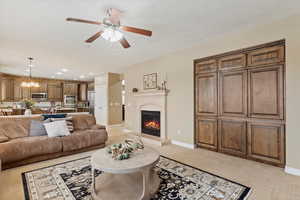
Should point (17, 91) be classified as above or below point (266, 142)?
above

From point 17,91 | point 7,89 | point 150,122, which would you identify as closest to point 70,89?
point 17,91

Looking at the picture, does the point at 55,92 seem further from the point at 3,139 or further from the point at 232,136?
the point at 232,136

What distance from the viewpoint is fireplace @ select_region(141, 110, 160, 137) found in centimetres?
507

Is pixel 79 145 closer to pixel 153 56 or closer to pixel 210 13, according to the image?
pixel 153 56

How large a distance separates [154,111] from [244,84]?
8.91 ft

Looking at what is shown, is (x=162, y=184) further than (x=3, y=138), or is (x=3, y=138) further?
(x=3, y=138)

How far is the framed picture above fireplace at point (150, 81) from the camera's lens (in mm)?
5191

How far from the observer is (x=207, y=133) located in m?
3.93

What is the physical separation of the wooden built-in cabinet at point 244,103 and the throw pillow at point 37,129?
12.5 feet

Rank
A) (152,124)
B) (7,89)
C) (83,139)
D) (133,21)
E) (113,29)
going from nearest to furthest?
(113,29), (133,21), (83,139), (152,124), (7,89)

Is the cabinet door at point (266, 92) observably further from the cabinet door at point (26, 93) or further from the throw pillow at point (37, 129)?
the cabinet door at point (26, 93)

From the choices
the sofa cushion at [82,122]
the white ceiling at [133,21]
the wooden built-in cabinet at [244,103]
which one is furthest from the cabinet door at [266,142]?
the sofa cushion at [82,122]

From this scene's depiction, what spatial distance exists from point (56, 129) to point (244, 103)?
4210 mm

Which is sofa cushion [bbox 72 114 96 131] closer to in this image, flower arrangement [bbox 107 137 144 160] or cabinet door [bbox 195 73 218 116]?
flower arrangement [bbox 107 137 144 160]
